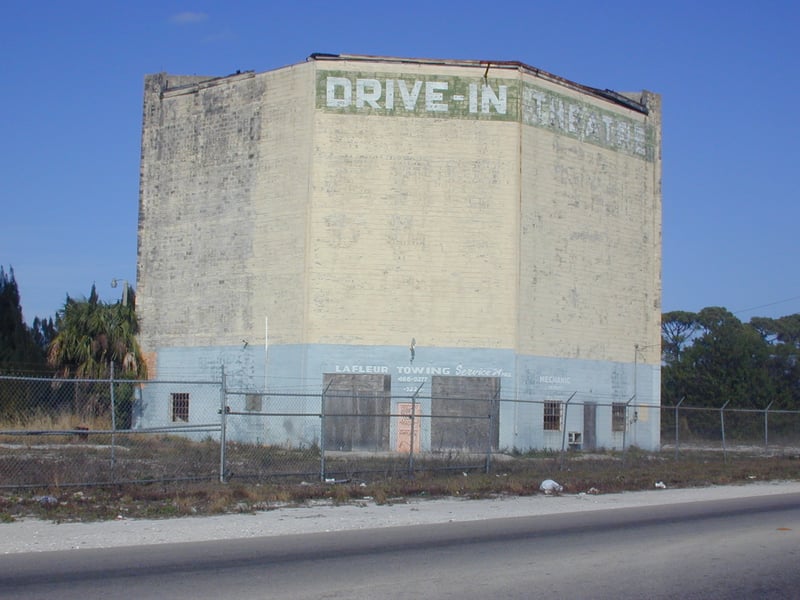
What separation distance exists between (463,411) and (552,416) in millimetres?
4337

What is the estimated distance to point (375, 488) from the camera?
819 inches

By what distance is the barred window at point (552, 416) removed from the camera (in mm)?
37031

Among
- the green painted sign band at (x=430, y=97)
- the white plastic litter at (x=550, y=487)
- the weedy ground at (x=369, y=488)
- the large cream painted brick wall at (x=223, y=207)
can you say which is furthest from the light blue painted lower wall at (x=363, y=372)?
the white plastic litter at (x=550, y=487)

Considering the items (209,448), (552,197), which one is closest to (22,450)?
(209,448)

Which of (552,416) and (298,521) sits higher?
(552,416)

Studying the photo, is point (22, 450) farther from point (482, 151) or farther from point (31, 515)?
point (482, 151)

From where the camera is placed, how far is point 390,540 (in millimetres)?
14125

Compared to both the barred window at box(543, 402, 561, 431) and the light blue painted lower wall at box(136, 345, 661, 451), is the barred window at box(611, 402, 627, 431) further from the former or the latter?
the barred window at box(543, 402, 561, 431)

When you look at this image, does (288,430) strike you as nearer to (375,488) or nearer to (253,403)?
(253,403)

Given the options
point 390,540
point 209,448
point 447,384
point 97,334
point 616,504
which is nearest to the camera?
point 390,540

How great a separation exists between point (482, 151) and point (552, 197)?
3539mm

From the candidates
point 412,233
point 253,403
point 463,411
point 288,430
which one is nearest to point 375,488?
point 463,411

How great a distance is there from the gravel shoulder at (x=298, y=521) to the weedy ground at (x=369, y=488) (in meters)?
0.64

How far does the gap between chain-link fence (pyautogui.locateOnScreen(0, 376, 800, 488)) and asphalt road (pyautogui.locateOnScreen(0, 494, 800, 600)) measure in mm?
8384
